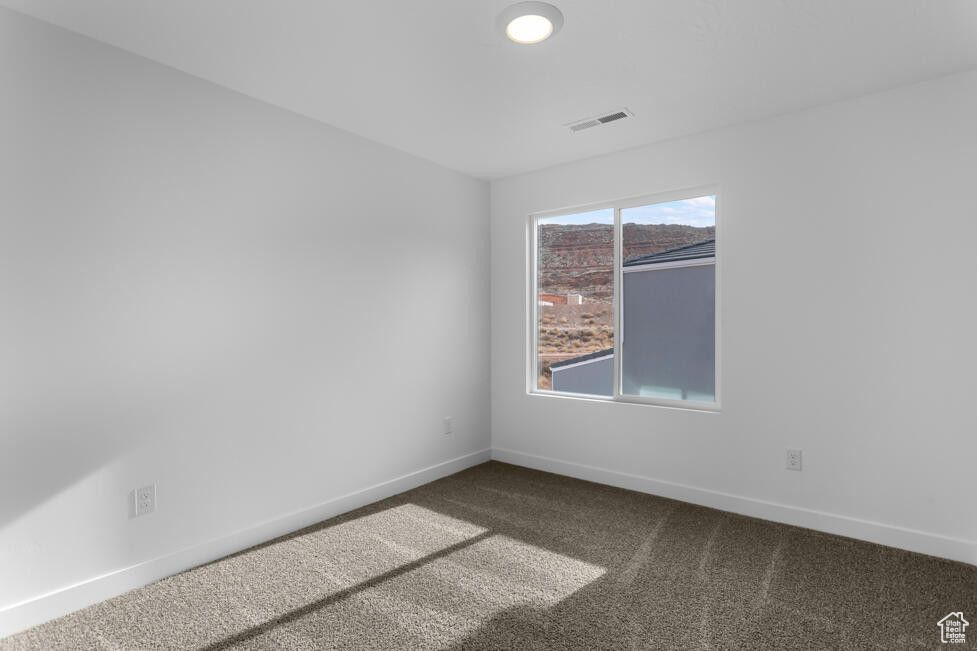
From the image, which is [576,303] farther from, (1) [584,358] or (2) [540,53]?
(2) [540,53]

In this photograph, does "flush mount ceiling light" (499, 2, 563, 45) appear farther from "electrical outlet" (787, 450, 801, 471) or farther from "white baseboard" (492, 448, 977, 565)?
"white baseboard" (492, 448, 977, 565)

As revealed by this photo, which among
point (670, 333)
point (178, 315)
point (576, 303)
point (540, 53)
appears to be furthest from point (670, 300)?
point (178, 315)

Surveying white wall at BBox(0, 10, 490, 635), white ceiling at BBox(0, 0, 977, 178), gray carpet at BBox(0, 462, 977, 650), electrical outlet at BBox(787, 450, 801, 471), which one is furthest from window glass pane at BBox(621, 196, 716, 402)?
white wall at BBox(0, 10, 490, 635)

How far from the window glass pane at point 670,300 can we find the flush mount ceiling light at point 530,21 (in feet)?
5.72

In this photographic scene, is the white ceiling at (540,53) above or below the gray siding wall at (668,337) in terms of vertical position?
above

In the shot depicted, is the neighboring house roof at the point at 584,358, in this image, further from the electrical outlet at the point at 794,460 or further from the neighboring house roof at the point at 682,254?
the electrical outlet at the point at 794,460

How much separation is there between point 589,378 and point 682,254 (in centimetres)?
112

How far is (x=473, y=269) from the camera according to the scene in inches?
167

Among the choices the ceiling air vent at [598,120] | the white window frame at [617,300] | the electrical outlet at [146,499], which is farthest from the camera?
the white window frame at [617,300]

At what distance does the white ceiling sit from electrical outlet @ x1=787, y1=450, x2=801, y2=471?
75.4 inches

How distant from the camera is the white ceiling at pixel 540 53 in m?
2.01

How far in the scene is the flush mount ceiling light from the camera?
77.9 inches

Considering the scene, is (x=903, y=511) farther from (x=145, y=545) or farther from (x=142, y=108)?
(x=142, y=108)

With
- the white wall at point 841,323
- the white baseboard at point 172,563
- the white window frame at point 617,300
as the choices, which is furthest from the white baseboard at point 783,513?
the white baseboard at point 172,563
